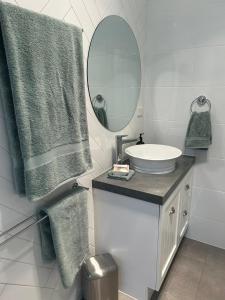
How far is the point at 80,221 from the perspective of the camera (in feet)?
4.05

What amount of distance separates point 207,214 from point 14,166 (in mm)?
1706

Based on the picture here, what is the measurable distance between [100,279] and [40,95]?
3.62 ft

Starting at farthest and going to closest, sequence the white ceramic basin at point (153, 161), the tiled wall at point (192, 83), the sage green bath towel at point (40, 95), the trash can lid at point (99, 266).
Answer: the tiled wall at point (192, 83)
the white ceramic basin at point (153, 161)
the trash can lid at point (99, 266)
the sage green bath towel at point (40, 95)

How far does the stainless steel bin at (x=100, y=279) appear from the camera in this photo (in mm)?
1338

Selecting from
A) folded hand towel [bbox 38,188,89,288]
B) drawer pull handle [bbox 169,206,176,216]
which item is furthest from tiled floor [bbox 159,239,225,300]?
folded hand towel [bbox 38,188,89,288]

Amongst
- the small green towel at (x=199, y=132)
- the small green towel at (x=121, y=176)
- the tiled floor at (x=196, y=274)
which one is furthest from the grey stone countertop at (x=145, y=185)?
the tiled floor at (x=196, y=274)

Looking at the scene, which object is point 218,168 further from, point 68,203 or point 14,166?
point 14,166

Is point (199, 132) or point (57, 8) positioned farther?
point (199, 132)

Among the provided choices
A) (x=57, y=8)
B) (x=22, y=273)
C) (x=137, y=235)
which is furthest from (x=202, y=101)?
(x=22, y=273)

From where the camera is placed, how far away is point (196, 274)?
5.70 ft

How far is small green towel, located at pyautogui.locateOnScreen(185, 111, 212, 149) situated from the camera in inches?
68.4

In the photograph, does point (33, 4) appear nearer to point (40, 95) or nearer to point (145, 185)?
point (40, 95)

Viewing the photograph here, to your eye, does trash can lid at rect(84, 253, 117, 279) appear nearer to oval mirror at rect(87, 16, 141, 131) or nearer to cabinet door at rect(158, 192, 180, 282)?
cabinet door at rect(158, 192, 180, 282)

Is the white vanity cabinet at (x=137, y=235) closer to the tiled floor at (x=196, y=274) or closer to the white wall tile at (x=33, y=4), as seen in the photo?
the tiled floor at (x=196, y=274)
